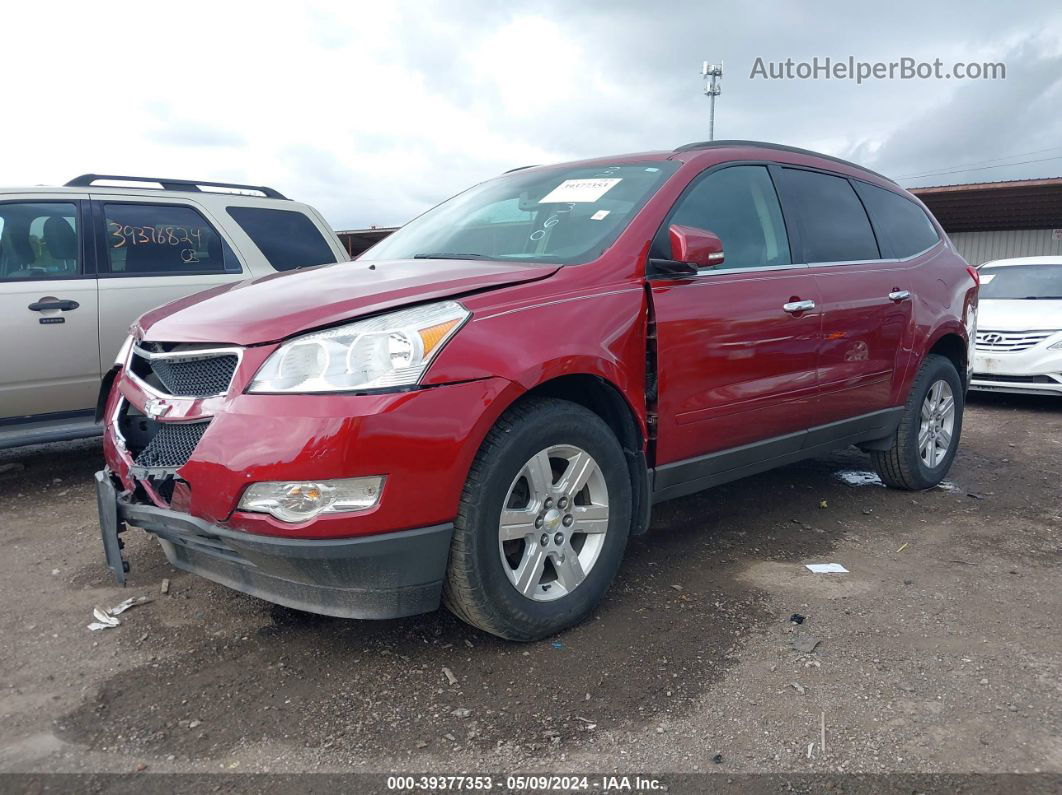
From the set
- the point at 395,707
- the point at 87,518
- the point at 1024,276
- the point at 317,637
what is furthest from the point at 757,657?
the point at 1024,276

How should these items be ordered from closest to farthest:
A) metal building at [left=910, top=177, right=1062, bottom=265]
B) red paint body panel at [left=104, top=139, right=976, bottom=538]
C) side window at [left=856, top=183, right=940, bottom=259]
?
red paint body panel at [left=104, top=139, right=976, bottom=538] < side window at [left=856, top=183, right=940, bottom=259] < metal building at [left=910, top=177, right=1062, bottom=265]

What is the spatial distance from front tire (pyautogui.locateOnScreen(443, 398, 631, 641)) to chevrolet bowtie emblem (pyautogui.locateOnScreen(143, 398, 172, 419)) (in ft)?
3.30

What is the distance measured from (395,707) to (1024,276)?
9.09 meters

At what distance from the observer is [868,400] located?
14.0 feet

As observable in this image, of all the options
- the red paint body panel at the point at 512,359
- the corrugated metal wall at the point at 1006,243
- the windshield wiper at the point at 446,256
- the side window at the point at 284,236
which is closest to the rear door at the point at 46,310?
the side window at the point at 284,236

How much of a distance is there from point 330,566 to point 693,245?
1712 millimetres

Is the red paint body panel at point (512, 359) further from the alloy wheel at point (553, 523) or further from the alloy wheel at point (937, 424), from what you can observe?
the alloy wheel at point (937, 424)

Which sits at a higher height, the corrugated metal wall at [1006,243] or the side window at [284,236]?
the corrugated metal wall at [1006,243]

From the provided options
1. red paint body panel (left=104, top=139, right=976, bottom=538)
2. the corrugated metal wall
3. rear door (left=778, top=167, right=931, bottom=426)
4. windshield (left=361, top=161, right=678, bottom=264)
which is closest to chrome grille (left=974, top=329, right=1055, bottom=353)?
rear door (left=778, top=167, right=931, bottom=426)

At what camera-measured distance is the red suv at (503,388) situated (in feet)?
7.72

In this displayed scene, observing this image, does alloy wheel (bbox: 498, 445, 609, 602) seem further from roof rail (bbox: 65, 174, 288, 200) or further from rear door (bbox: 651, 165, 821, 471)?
roof rail (bbox: 65, 174, 288, 200)

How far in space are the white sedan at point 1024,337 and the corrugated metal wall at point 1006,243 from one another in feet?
41.3

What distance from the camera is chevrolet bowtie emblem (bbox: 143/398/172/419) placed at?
260cm

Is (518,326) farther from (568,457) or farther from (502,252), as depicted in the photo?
(502,252)
